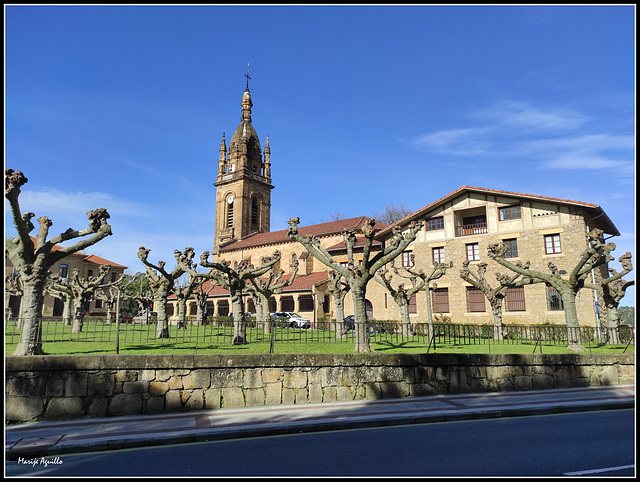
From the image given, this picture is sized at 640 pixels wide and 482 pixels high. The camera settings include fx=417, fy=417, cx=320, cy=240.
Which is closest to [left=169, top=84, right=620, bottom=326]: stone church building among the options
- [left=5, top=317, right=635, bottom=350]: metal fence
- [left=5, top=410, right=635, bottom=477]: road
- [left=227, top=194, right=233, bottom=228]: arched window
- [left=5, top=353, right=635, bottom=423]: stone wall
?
[left=5, top=317, right=635, bottom=350]: metal fence

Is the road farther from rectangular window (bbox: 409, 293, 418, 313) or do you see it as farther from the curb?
rectangular window (bbox: 409, 293, 418, 313)

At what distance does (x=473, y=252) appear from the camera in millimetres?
34656

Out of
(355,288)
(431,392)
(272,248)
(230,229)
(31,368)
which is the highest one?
(230,229)

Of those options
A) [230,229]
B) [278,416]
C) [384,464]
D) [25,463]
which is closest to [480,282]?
[278,416]

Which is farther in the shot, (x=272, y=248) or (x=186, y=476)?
(x=272, y=248)

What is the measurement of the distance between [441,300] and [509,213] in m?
9.03

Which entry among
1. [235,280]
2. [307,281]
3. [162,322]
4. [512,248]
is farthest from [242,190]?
[235,280]

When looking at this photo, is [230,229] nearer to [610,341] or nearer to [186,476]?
[610,341]

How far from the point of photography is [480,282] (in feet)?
84.4

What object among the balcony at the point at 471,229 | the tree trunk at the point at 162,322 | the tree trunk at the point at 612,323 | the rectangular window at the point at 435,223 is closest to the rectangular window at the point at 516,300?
the balcony at the point at 471,229

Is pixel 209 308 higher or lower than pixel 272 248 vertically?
lower

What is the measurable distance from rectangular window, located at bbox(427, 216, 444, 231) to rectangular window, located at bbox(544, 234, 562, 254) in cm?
822

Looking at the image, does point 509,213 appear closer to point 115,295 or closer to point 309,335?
point 309,335

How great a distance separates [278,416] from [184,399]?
87.2 inches
